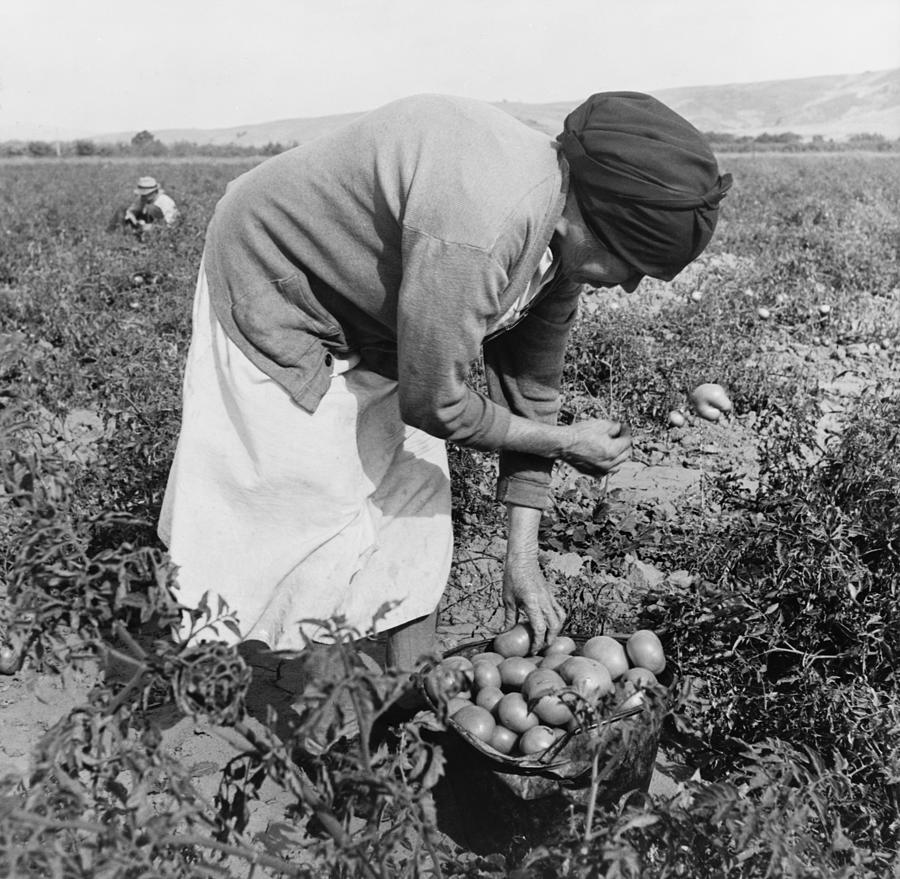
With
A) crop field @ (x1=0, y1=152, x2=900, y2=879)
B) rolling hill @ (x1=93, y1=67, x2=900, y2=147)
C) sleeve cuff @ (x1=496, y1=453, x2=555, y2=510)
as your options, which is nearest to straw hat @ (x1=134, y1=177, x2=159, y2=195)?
crop field @ (x1=0, y1=152, x2=900, y2=879)

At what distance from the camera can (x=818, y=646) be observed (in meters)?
2.60

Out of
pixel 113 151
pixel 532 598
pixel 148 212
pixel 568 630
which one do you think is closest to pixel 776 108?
pixel 113 151

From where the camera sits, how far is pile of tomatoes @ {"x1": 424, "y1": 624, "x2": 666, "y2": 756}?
2135 millimetres

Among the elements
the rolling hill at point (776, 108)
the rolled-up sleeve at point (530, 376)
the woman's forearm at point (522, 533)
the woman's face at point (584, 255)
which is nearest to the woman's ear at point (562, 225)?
the woman's face at point (584, 255)

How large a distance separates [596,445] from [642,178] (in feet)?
2.20

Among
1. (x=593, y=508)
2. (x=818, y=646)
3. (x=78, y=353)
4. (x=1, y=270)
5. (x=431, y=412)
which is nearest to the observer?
(x=431, y=412)

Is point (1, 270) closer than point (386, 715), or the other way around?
point (386, 715)

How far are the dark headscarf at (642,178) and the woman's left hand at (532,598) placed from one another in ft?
2.79

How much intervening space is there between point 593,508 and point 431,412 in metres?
1.95

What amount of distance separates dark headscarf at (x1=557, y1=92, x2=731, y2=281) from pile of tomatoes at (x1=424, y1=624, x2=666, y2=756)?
0.90 meters

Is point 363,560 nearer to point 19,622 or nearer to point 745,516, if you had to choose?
point 19,622

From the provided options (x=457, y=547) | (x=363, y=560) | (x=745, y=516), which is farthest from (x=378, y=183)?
(x=457, y=547)

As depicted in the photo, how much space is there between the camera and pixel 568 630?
3062 millimetres

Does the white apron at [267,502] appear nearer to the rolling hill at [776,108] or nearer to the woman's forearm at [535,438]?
the woman's forearm at [535,438]
